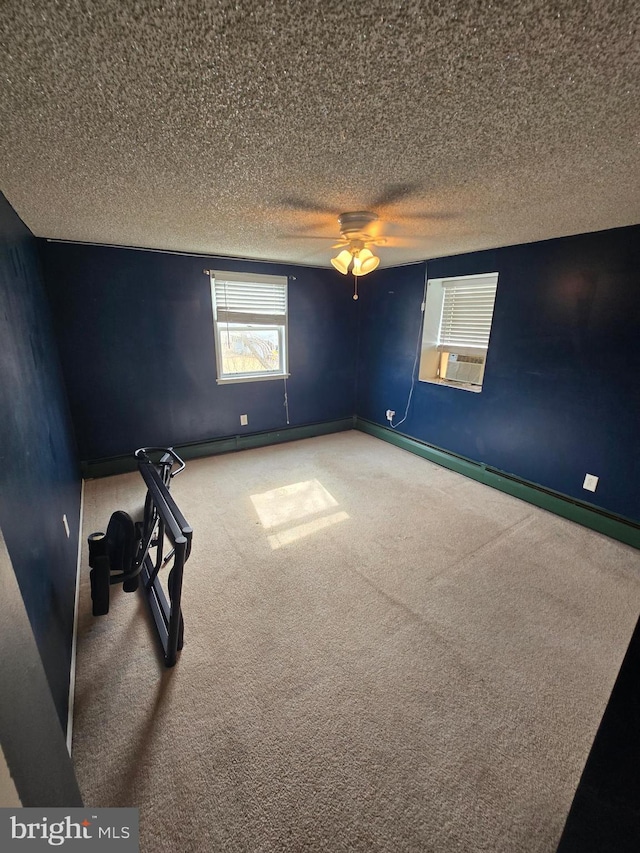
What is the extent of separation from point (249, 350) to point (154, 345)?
1.01m

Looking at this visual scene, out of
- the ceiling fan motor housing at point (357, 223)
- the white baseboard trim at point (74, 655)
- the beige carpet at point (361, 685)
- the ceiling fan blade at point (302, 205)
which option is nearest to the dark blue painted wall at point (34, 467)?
the white baseboard trim at point (74, 655)

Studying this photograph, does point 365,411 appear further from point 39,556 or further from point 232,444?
point 39,556

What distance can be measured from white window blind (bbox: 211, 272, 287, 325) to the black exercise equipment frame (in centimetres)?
210

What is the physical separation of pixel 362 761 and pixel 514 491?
2.52 m

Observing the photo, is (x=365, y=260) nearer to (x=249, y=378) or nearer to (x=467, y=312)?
(x=467, y=312)

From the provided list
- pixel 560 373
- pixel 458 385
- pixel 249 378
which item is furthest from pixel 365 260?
pixel 249 378

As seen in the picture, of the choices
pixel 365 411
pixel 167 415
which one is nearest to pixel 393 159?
pixel 167 415

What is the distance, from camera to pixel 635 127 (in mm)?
1097

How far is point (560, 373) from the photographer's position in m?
2.64

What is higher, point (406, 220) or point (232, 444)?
point (406, 220)

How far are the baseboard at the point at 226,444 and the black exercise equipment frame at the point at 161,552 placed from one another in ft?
5.24

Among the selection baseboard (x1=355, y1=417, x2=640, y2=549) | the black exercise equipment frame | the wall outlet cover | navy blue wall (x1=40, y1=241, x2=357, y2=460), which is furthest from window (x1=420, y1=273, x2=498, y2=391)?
the black exercise equipment frame

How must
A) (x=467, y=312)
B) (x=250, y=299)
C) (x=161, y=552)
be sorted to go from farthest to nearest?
1. (x=250, y=299)
2. (x=467, y=312)
3. (x=161, y=552)

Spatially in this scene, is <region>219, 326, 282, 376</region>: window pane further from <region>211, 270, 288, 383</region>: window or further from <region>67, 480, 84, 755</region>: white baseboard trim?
<region>67, 480, 84, 755</region>: white baseboard trim
